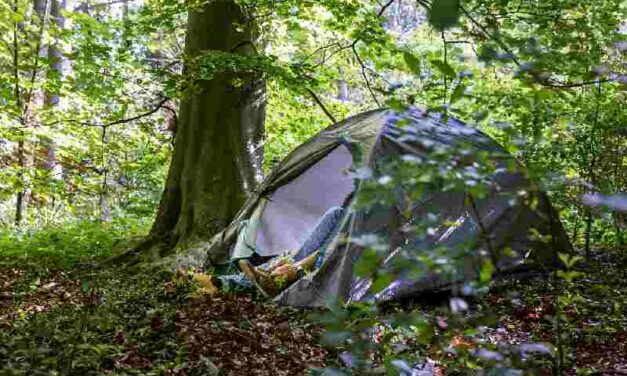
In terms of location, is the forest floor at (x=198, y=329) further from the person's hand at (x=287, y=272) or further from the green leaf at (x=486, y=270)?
the green leaf at (x=486, y=270)

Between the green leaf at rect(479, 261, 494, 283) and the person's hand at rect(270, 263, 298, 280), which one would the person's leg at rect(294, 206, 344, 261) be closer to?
the person's hand at rect(270, 263, 298, 280)

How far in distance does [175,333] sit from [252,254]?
199 centimetres

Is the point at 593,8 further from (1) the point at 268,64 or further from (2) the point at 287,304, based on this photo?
(2) the point at 287,304

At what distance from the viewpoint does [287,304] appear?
545 cm

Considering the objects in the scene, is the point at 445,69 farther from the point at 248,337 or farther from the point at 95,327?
the point at 95,327

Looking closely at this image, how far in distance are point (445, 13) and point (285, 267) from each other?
4.63 metres

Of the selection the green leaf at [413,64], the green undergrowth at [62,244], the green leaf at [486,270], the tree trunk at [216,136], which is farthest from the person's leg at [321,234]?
the green leaf at [413,64]

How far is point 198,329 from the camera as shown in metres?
4.67

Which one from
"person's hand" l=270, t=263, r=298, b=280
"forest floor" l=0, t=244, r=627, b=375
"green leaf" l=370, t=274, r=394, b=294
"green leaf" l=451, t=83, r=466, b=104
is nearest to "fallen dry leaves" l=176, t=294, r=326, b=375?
"forest floor" l=0, t=244, r=627, b=375

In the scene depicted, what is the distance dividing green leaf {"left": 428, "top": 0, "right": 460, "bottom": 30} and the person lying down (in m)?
4.39

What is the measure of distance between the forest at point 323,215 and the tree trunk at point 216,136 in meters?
0.03

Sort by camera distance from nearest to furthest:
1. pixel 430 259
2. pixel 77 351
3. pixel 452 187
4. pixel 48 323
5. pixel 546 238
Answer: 1. pixel 430 259
2. pixel 452 187
3. pixel 546 238
4. pixel 77 351
5. pixel 48 323

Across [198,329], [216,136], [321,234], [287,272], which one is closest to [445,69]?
[198,329]

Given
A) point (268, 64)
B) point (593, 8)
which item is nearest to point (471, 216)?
point (593, 8)
